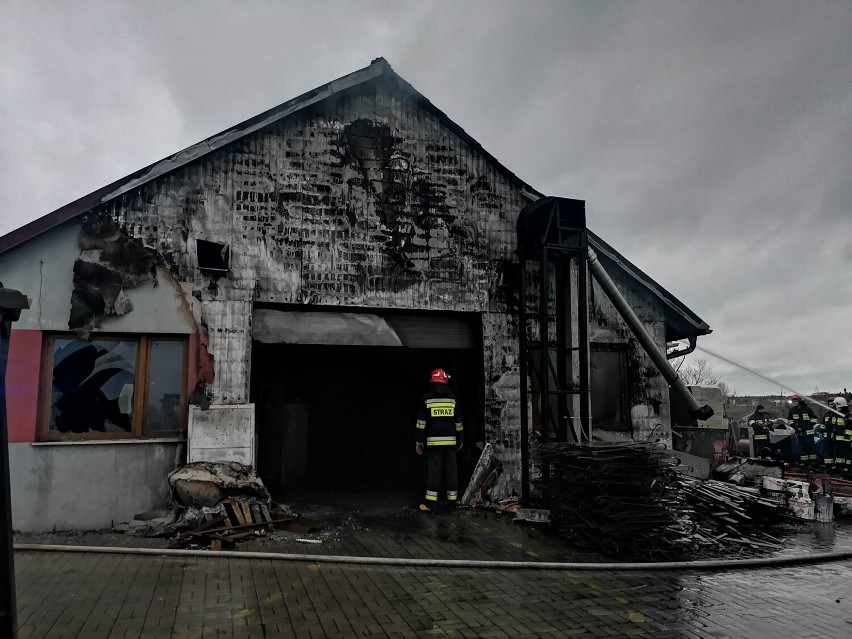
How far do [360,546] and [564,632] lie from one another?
3051 millimetres

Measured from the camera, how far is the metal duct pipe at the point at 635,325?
988 cm

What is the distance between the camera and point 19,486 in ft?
25.1

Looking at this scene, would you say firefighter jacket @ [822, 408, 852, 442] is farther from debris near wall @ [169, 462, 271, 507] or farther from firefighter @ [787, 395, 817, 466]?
debris near wall @ [169, 462, 271, 507]

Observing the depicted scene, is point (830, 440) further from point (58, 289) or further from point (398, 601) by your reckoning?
point (58, 289)

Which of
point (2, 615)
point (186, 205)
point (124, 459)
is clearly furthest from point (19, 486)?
point (2, 615)

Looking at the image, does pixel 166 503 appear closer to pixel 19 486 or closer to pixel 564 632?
pixel 19 486

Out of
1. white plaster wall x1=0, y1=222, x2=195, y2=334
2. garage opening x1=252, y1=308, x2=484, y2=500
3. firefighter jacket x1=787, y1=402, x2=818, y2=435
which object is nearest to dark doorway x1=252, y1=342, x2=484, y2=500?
garage opening x1=252, y1=308, x2=484, y2=500

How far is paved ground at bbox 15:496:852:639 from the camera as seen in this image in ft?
15.2

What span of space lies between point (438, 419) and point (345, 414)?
4.84 metres

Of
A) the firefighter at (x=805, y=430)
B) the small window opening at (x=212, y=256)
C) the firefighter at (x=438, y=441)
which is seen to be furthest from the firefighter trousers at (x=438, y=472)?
the firefighter at (x=805, y=430)

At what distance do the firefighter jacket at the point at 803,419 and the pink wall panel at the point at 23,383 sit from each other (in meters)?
17.6

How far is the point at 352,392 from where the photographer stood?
44.4 feet

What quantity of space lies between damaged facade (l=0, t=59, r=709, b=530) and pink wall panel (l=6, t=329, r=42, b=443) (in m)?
0.02

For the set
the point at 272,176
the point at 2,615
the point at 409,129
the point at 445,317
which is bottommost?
the point at 2,615
